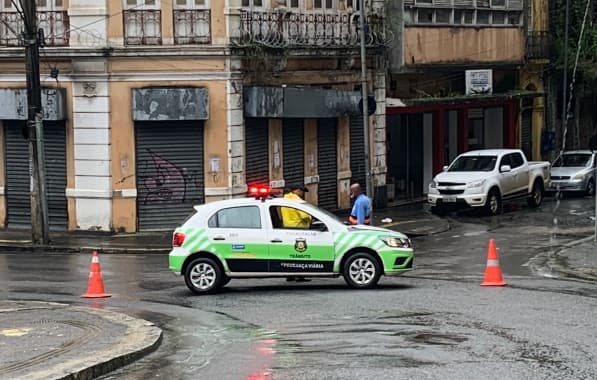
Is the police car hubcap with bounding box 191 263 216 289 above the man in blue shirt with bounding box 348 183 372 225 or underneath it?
underneath

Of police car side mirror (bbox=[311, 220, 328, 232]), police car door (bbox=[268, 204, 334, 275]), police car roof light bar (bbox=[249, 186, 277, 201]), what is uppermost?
police car roof light bar (bbox=[249, 186, 277, 201])

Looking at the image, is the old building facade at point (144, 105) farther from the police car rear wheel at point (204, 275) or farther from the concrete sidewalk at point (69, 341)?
the concrete sidewalk at point (69, 341)

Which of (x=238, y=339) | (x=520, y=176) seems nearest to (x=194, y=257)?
(x=238, y=339)

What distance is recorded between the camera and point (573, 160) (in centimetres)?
4125

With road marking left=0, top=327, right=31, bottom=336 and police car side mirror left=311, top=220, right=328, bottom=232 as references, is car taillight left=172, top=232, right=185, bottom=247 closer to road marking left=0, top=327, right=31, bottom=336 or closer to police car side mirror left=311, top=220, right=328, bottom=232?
police car side mirror left=311, top=220, right=328, bottom=232

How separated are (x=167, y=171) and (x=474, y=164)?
9.86m

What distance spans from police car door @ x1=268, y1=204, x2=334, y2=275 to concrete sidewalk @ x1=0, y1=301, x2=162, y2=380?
3454 millimetres

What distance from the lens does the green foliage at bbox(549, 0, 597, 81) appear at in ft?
148

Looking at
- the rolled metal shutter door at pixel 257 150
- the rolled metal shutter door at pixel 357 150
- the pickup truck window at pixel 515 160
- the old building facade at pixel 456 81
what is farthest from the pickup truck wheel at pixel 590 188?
the rolled metal shutter door at pixel 257 150

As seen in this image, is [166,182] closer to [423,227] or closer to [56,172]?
[56,172]

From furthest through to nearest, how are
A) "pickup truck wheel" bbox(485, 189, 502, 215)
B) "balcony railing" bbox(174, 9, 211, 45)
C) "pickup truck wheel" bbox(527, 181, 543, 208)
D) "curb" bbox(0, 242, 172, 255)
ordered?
"pickup truck wheel" bbox(527, 181, 543, 208)
"pickup truck wheel" bbox(485, 189, 502, 215)
"balcony railing" bbox(174, 9, 211, 45)
"curb" bbox(0, 242, 172, 255)

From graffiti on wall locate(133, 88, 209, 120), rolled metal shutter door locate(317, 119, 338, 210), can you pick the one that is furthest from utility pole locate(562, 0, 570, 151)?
graffiti on wall locate(133, 88, 209, 120)

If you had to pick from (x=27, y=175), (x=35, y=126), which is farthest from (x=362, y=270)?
(x=27, y=175)

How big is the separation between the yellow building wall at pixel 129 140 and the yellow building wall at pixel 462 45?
924cm
